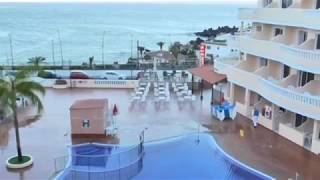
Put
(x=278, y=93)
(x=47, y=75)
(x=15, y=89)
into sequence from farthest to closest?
(x=47, y=75) → (x=278, y=93) → (x=15, y=89)

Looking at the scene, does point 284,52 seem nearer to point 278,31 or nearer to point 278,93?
point 278,93

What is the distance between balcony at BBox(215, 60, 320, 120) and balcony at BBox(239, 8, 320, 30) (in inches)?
131

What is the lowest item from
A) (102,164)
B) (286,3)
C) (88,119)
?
(102,164)

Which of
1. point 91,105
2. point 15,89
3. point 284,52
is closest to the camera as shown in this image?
point 15,89

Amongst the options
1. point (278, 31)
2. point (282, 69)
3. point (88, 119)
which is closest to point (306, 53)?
point (282, 69)

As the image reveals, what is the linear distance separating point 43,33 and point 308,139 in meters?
128

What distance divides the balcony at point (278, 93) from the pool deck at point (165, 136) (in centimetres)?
213

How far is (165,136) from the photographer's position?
922 inches

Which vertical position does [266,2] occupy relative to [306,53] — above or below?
above

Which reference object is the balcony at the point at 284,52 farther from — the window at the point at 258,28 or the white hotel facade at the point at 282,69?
the window at the point at 258,28

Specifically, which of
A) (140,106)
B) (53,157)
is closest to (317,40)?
(140,106)

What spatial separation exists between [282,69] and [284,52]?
2586mm

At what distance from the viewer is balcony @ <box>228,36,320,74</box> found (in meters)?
20.6

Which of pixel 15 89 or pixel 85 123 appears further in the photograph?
pixel 85 123
